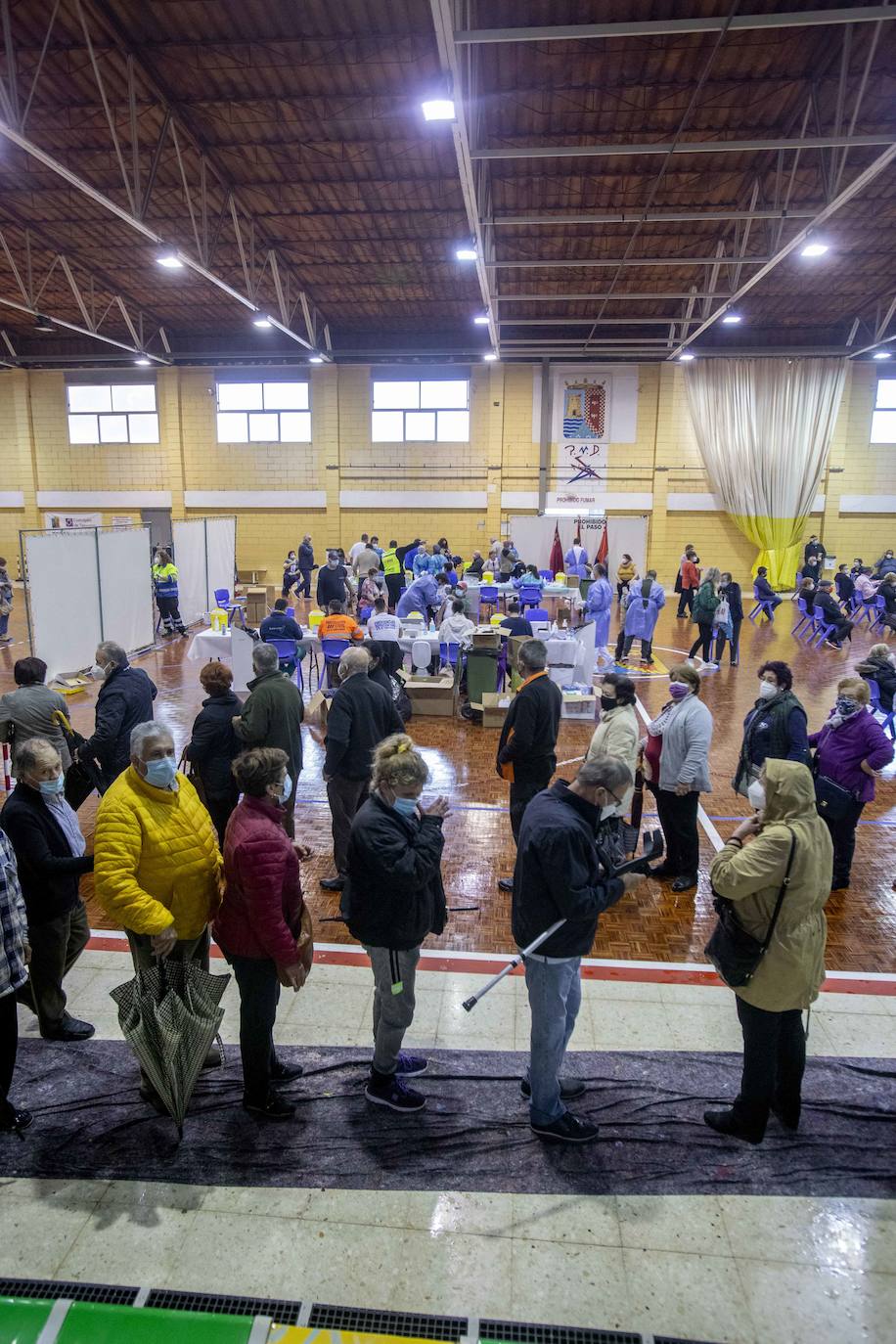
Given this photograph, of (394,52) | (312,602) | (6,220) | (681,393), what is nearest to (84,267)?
(6,220)

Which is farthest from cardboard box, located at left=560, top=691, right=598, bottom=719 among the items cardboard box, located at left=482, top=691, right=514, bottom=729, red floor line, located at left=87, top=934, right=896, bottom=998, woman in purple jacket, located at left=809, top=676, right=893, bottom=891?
red floor line, located at left=87, top=934, right=896, bottom=998

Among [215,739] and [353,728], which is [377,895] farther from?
[215,739]

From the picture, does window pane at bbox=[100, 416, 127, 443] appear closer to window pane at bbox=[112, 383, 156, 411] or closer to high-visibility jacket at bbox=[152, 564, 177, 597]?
window pane at bbox=[112, 383, 156, 411]

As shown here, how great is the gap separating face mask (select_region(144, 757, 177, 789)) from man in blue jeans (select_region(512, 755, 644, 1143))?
4.36 ft

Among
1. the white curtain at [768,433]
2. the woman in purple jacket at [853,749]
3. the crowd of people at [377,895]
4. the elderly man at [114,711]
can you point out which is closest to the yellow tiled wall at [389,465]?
the white curtain at [768,433]

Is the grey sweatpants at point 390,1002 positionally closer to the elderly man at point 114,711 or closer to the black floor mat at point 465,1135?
the black floor mat at point 465,1135

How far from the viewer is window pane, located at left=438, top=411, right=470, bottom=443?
20.8 m

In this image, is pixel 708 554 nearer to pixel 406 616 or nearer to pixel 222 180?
pixel 406 616

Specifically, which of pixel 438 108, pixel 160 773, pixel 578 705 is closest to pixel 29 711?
pixel 160 773

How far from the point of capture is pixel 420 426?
20922 millimetres

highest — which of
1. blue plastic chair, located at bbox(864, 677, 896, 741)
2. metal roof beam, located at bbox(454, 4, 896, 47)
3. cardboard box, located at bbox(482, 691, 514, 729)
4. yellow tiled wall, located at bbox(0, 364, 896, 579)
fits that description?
metal roof beam, located at bbox(454, 4, 896, 47)

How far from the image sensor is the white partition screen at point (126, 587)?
12.0m

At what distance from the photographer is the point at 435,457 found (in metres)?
21.0

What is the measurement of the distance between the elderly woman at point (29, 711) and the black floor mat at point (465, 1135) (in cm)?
191
